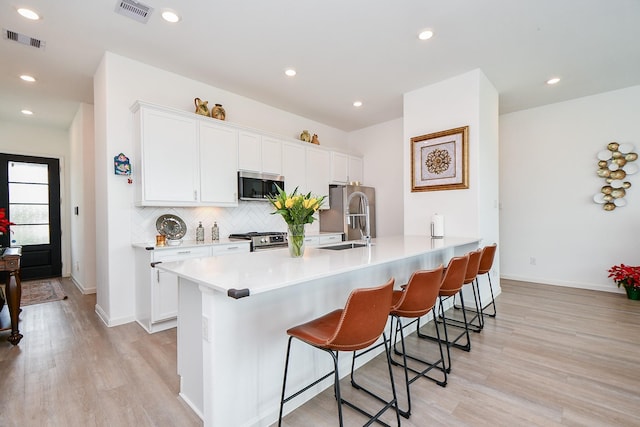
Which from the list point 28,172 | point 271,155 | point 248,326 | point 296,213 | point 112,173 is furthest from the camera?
point 28,172

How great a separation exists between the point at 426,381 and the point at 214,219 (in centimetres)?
315

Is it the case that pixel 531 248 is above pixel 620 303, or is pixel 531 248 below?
above

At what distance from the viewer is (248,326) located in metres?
1.58

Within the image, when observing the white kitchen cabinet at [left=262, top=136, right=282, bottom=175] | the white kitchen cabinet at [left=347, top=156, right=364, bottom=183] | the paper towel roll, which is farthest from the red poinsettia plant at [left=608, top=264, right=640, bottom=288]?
the white kitchen cabinet at [left=262, top=136, right=282, bottom=175]

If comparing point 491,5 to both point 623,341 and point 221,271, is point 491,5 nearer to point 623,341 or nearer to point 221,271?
point 221,271

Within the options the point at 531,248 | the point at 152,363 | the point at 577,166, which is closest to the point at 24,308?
the point at 152,363

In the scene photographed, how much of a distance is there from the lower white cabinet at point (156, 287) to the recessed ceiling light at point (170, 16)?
7.09 ft

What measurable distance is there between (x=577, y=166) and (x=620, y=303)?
81.5 inches

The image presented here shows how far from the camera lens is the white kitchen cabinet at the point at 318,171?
4875mm

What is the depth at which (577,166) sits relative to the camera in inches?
177

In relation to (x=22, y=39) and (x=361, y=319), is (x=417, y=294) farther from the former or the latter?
(x=22, y=39)

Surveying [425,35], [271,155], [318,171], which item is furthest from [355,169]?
[425,35]

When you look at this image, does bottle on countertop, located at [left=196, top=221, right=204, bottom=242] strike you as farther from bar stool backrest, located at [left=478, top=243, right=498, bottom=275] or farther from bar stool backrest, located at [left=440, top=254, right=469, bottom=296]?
bar stool backrest, located at [left=478, top=243, right=498, bottom=275]

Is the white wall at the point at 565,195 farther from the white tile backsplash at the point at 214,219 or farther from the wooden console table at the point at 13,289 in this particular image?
the wooden console table at the point at 13,289
